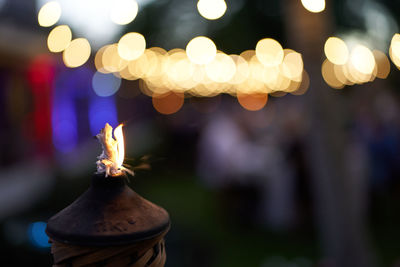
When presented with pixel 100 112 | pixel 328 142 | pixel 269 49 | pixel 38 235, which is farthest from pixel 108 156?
pixel 100 112

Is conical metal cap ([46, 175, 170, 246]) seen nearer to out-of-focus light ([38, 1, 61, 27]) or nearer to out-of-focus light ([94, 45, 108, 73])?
out-of-focus light ([38, 1, 61, 27])

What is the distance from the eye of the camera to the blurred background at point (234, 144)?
10.0 ft

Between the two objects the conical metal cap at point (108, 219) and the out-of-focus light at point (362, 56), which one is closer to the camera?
the conical metal cap at point (108, 219)

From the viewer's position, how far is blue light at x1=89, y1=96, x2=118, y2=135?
1158 cm

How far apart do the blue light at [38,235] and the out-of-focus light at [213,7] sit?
2.22 metres

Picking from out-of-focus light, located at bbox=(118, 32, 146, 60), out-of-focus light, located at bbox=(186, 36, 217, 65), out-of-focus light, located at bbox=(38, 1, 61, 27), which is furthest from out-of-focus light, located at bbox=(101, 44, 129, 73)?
out-of-focus light, located at bbox=(38, 1, 61, 27)

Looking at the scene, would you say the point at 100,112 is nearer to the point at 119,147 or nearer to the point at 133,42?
the point at 133,42

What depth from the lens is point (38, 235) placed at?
→ 10.3 feet

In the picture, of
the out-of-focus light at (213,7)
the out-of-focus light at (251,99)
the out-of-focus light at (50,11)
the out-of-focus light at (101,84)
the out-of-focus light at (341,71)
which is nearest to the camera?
the out-of-focus light at (50,11)

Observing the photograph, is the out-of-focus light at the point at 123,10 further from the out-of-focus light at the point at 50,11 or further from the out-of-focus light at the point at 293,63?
the out-of-focus light at the point at 293,63

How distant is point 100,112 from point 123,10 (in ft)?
33.3

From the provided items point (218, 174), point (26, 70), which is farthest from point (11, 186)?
point (218, 174)

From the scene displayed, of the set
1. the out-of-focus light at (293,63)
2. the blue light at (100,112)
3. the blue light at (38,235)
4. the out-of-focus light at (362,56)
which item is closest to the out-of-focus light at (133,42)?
the blue light at (38,235)

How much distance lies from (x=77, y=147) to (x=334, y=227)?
27.2 ft
